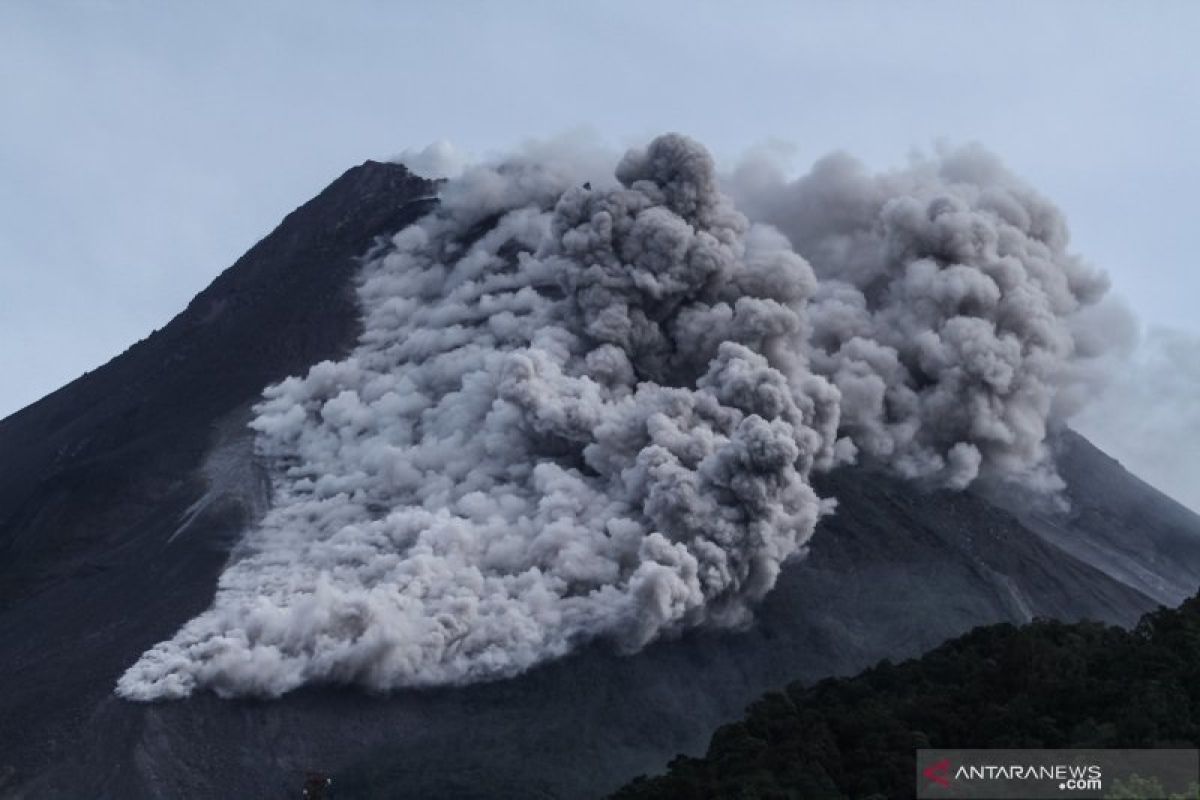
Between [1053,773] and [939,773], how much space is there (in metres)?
4.12

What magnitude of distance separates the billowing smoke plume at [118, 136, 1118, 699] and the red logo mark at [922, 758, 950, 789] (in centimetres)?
1707

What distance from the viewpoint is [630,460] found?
63.4 meters

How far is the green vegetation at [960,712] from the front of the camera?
40.8 m

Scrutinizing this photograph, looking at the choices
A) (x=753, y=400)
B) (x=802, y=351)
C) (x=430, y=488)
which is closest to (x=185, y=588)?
(x=430, y=488)

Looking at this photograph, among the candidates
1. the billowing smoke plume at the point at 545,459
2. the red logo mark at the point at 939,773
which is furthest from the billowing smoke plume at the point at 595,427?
the red logo mark at the point at 939,773

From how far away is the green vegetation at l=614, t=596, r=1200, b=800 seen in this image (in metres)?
40.8

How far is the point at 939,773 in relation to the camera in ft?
130

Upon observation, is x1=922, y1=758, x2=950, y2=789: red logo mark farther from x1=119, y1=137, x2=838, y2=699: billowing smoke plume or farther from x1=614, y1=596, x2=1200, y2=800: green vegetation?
x1=119, y1=137, x2=838, y2=699: billowing smoke plume

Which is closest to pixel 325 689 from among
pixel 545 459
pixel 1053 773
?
pixel 545 459

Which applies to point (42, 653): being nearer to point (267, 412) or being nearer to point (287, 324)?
point (267, 412)

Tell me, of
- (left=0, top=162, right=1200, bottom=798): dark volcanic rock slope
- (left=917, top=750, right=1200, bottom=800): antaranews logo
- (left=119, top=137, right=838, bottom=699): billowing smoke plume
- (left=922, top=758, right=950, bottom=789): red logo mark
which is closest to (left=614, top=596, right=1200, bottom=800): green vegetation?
(left=922, top=758, right=950, bottom=789): red logo mark

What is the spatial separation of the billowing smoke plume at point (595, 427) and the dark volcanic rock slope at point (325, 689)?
1.35m

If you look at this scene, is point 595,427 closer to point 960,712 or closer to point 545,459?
point 545,459

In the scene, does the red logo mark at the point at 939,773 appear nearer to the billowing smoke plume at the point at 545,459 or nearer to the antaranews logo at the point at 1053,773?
the antaranews logo at the point at 1053,773
